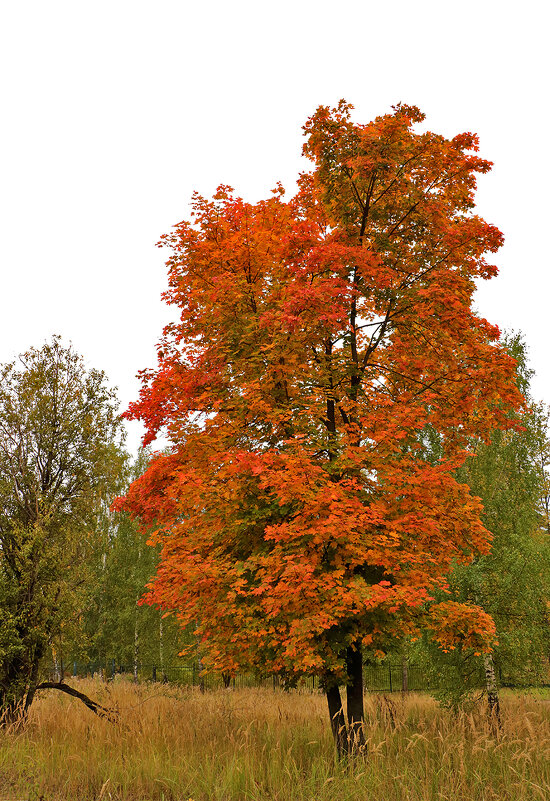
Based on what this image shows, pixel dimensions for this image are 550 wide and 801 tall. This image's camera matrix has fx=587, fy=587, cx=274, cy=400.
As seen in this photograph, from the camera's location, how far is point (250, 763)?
8.43 metres

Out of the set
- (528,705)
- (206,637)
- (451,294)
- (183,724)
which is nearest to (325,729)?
(183,724)

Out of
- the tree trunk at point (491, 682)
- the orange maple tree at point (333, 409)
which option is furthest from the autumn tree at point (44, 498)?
the tree trunk at point (491, 682)

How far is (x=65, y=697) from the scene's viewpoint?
15977 mm

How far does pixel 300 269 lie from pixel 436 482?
3.98 metres

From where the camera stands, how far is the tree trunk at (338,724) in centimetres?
905

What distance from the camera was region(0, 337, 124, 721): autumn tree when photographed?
13180mm

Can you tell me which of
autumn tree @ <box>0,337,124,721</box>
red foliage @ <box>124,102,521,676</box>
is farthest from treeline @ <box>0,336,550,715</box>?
red foliage @ <box>124,102,521,676</box>

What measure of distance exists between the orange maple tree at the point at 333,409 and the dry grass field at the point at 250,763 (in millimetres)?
1005

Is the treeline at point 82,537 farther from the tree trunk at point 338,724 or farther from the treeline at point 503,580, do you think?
the tree trunk at point 338,724

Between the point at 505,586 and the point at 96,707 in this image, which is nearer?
the point at 96,707

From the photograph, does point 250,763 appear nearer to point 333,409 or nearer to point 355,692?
point 355,692

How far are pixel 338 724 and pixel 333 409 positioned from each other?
5.36 meters

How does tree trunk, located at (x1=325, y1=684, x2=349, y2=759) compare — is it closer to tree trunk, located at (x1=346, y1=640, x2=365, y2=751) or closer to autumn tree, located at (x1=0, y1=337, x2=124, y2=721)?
tree trunk, located at (x1=346, y1=640, x2=365, y2=751)

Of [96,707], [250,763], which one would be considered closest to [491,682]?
[250,763]
